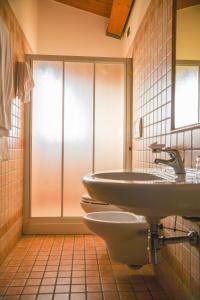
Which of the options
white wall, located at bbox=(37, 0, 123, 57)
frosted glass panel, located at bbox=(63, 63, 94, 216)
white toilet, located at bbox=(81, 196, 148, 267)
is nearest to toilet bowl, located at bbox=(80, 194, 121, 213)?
white toilet, located at bbox=(81, 196, 148, 267)

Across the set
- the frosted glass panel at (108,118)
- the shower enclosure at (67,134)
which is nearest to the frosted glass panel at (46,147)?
the shower enclosure at (67,134)

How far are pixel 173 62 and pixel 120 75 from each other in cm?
130

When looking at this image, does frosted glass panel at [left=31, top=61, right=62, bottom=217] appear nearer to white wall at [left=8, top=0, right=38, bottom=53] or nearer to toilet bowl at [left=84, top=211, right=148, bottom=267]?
white wall at [left=8, top=0, right=38, bottom=53]

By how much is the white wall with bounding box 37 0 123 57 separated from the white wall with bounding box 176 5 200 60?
80.9 inches

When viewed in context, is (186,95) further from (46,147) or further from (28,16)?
(28,16)

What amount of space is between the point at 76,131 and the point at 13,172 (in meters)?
0.74

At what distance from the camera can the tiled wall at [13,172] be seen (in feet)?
6.63

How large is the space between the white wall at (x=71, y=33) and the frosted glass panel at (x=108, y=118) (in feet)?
2.80

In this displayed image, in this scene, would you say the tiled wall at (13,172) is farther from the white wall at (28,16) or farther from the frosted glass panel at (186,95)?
the frosted glass panel at (186,95)

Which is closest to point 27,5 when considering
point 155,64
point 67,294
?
point 155,64

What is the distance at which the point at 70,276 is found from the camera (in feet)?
5.87

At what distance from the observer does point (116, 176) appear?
1309 millimetres

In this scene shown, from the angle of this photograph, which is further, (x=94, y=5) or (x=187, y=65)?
(x=94, y=5)

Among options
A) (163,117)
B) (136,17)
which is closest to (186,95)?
(163,117)
